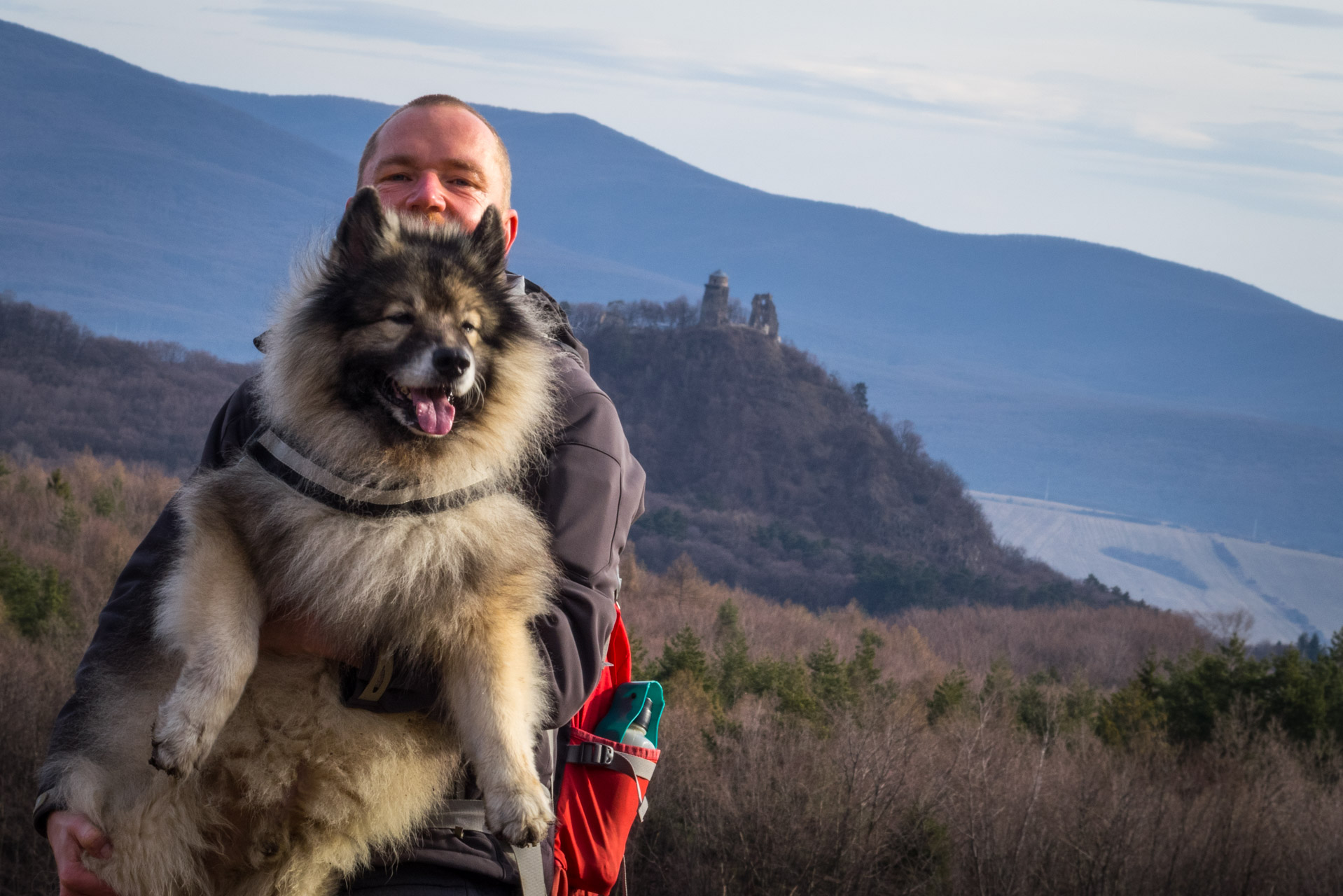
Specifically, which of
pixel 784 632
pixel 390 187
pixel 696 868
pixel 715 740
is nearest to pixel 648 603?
pixel 784 632

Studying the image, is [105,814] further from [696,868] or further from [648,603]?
[648,603]

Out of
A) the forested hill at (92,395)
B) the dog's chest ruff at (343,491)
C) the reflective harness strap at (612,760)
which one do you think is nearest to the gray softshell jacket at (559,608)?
the reflective harness strap at (612,760)

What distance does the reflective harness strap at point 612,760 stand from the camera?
3.47m

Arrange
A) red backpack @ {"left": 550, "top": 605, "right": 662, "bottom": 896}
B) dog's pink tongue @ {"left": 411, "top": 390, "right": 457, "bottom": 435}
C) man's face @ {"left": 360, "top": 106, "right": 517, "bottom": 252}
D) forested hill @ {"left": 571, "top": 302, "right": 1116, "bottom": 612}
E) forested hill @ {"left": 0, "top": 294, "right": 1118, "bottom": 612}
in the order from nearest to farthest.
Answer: dog's pink tongue @ {"left": 411, "top": 390, "right": 457, "bottom": 435}
red backpack @ {"left": 550, "top": 605, "right": 662, "bottom": 896}
man's face @ {"left": 360, "top": 106, "right": 517, "bottom": 252}
forested hill @ {"left": 0, "top": 294, "right": 1118, "bottom": 612}
forested hill @ {"left": 571, "top": 302, "right": 1116, "bottom": 612}

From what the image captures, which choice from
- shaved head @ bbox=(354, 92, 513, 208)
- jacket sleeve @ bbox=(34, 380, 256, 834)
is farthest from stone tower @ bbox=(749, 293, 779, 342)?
jacket sleeve @ bbox=(34, 380, 256, 834)

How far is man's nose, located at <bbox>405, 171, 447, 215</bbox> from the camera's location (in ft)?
13.0

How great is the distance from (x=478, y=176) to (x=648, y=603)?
266 feet

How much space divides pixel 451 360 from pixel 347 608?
0.85 meters

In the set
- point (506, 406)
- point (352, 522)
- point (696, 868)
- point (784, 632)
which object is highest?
point (506, 406)

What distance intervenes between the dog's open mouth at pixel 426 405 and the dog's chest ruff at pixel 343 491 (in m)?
0.21

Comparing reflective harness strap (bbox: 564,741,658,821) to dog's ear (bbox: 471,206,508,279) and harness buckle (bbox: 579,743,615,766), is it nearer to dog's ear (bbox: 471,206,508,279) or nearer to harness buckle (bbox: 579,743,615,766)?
harness buckle (bbox: 579,743,615,766)

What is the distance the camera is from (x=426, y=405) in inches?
131

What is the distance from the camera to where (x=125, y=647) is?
3.44m

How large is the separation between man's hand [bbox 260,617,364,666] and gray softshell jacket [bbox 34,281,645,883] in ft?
0.21
